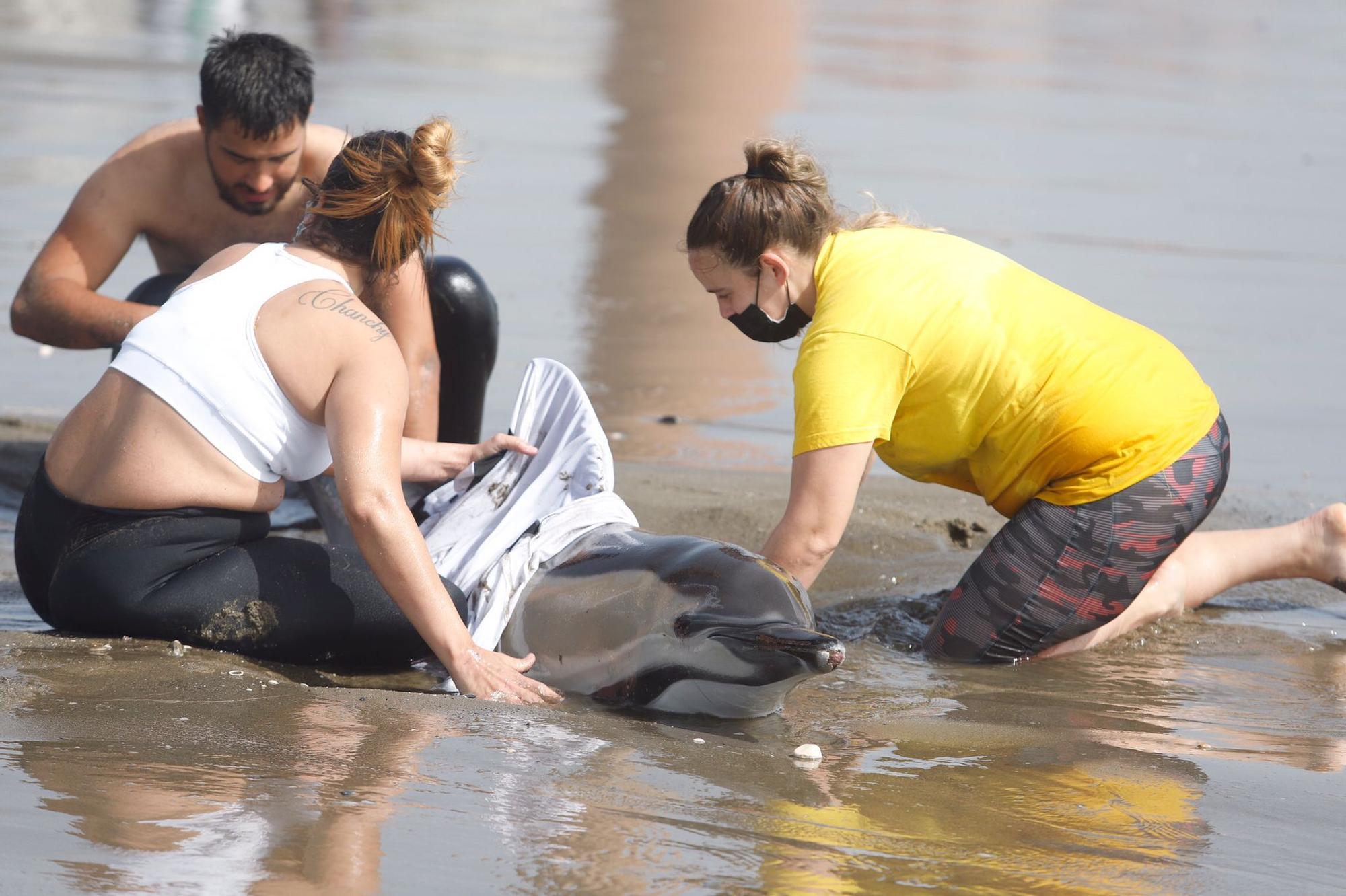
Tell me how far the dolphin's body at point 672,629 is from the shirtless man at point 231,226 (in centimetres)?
136

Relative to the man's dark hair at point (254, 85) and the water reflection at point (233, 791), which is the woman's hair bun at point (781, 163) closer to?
the water reflection at point (233, 791)

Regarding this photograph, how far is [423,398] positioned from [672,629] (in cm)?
178

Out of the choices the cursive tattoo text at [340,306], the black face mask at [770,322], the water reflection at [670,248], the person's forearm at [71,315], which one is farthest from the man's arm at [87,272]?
the black face mask at [770,322]

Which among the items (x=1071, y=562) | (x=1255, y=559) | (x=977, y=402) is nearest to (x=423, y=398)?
(x=977, y=402)

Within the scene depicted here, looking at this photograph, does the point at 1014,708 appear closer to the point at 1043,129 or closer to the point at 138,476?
the point at 138,476

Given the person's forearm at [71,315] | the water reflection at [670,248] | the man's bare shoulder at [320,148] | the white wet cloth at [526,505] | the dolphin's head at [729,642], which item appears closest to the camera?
the dolphin's head at [729,642]

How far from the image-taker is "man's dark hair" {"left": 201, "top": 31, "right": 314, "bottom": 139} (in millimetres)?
4727

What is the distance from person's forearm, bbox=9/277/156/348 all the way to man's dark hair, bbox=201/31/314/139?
2.17 feet

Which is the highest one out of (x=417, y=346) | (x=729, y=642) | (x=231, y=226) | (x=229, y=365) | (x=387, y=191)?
(x=387, y=191)

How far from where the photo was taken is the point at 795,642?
9.81ft

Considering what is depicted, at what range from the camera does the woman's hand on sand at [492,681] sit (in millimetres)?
3154

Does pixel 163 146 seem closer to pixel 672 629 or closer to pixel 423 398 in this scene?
pixel 423 398

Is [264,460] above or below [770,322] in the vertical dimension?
below

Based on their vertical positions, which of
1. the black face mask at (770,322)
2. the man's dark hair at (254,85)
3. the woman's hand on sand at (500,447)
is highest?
the man's dark hair at (254,85)
